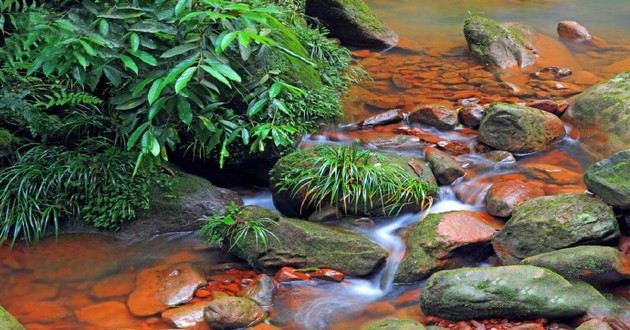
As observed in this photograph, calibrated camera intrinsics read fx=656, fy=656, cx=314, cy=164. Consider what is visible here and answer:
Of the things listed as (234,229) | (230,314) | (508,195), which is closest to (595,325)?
(508,195)

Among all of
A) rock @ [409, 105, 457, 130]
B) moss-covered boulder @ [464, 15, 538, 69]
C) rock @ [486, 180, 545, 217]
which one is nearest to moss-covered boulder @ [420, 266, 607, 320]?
rock @ [486, 180, 545, 217]

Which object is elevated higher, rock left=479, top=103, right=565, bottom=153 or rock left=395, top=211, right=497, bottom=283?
rock left=479, top=103, right=565, bottom=153

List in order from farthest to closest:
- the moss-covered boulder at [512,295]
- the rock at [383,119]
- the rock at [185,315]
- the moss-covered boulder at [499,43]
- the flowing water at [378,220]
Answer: the moss-covered boulder at [499,43]
the rock at [383,119]
the flowing water at [378,220]
the rock at [185,315]
the moss-covered boulder at [512,295]

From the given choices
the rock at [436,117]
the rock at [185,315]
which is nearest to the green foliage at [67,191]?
the rock at [185,315]

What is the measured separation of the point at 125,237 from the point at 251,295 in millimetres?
1320

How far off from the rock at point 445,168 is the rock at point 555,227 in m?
1.05

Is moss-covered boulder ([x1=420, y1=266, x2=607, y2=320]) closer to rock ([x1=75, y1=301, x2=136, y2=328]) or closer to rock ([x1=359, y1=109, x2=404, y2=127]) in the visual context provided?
rock ([x1=75, y1=301, x2=136, y2=328])

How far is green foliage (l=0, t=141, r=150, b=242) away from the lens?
4.85m

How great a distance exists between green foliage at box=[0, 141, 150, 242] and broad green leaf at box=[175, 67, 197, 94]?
5.43ft

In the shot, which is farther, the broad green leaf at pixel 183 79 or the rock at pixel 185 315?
the rock at pixel 185 315

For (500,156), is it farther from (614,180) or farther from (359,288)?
(359,288)

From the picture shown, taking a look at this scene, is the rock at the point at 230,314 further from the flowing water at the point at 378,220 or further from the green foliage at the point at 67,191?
the green foliage at the point at 67,191

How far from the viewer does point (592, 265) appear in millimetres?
3770

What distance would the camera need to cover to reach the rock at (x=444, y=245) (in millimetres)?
4375
